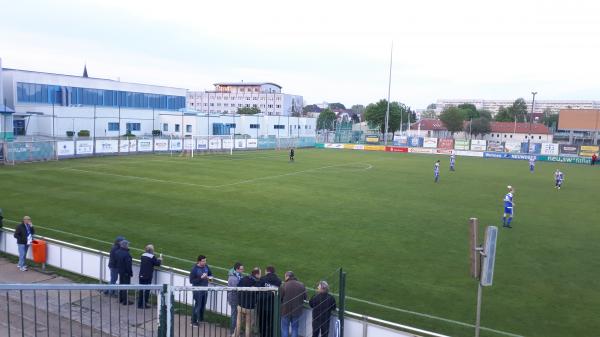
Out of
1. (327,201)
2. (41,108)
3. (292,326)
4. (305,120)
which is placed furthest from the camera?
(305,120)

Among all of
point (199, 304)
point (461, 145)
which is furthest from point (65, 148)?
point (461, 145)

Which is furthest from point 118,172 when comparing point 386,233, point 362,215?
point 386,233

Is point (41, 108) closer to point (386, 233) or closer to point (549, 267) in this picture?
point (386, 233)

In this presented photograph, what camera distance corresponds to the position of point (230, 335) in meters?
9.38

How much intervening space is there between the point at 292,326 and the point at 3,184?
24941 millimetres

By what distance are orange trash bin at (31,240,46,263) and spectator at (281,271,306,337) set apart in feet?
25.9

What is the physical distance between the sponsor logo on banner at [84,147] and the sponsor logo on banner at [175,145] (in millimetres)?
10217

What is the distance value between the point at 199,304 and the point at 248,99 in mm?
160830

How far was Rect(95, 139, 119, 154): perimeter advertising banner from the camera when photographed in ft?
A: 148

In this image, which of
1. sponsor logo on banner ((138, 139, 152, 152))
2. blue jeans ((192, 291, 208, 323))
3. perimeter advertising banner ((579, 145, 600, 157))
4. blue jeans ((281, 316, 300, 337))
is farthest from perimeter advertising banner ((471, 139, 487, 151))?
blue jeans ((192, 291, 208, 323))

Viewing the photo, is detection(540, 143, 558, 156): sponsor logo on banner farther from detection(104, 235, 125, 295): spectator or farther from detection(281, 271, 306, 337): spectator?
detection(104, 235, 125, 295): spectator

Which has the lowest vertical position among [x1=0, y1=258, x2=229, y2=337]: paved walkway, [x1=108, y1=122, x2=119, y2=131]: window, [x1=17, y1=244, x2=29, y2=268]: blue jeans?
[x1=0, y1=258, x2=229, y2=337]: paved walkway

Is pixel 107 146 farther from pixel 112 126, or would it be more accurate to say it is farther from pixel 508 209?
pixel 508 209

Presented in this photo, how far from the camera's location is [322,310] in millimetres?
8766
